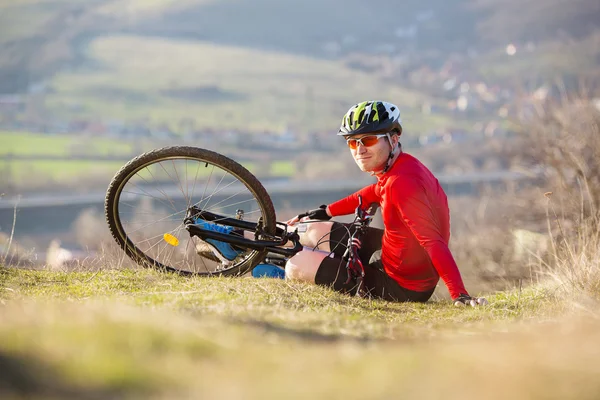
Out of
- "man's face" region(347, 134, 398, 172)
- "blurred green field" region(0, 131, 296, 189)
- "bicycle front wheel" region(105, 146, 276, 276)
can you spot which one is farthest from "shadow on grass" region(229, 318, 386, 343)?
"blurred green field" region(0, 131, 296, 189)

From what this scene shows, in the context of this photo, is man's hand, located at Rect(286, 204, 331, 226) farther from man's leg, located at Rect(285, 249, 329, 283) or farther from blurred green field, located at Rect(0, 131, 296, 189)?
blurred green field, located at Rect(0, 131, 296, 189)

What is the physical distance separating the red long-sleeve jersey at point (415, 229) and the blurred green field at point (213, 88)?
103286 mm

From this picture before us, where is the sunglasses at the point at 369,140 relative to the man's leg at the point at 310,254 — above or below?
above

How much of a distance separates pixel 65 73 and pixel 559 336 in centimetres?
13683

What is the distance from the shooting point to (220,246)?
5793 millimetres

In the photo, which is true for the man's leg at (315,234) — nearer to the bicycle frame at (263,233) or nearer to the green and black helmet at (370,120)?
the bicycle frame at (263,233)

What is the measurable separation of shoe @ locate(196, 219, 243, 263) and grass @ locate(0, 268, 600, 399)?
4.91ft

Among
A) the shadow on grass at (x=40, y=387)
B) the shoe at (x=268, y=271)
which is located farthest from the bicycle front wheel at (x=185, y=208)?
the shadow on grass at (x=40, y=387)

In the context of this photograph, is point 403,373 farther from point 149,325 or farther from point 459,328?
point 459,328

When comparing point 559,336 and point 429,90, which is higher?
Result: point 429,90

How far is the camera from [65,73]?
129875mm

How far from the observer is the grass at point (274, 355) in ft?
7.38

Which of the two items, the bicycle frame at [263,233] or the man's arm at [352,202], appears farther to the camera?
the man's arm at [352,202]

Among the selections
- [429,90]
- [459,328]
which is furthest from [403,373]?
[429,90]
